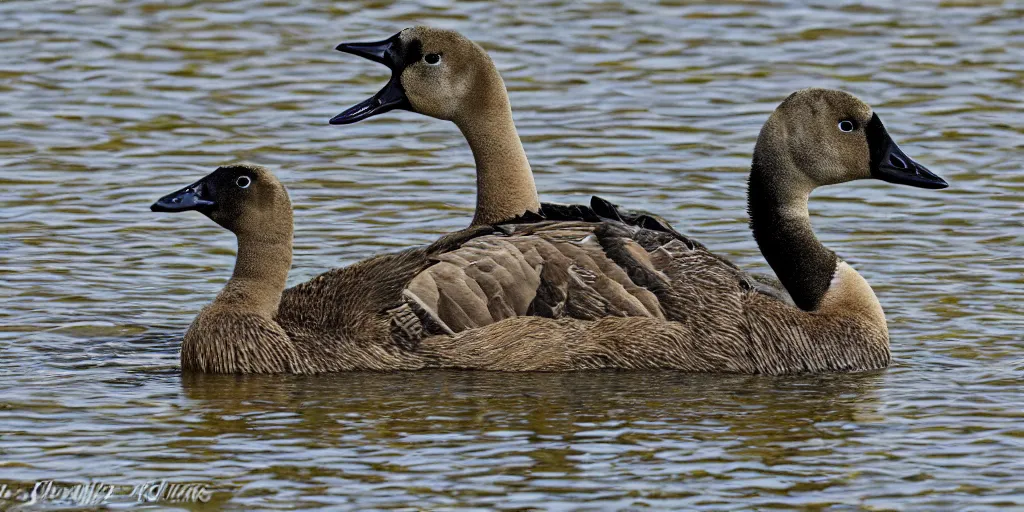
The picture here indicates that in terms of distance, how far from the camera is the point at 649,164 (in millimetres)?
17953

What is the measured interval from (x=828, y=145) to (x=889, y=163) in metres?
0.41

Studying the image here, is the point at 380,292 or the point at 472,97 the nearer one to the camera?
the point at 380,292

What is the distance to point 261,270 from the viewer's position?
42.0ft

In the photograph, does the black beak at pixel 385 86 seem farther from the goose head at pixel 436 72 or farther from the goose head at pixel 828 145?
the goose head at pixel 828 145

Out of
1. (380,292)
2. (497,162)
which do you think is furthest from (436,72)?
(380,292)

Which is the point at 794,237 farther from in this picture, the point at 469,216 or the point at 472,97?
the point at 469,216

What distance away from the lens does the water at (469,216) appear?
1034 centimetres

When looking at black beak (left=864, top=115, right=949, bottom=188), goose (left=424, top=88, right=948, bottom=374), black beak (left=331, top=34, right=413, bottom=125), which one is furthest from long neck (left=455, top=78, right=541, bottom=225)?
black beak (left=864, top=115, right=949, bottom=188)

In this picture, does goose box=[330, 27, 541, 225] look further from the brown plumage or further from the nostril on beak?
the nostril on beak

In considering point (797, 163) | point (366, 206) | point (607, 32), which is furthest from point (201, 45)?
point (797, 163)

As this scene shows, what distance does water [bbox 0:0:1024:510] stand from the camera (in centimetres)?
1034

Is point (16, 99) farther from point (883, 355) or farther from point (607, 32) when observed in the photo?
point (883, 355)

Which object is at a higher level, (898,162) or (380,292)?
(898,162)

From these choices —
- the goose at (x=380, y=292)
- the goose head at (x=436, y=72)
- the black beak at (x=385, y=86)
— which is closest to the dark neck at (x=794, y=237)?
the goose at (x=380, y=292)
